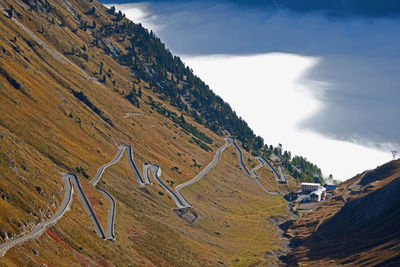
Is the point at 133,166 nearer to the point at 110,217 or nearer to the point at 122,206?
the point at 122,206

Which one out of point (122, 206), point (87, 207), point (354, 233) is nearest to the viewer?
point (87, 207)

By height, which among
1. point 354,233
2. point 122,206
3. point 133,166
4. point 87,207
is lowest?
point 87,207

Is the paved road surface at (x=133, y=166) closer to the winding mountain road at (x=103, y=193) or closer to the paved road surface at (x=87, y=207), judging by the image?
the winding mountain road at (x=103, y=193)

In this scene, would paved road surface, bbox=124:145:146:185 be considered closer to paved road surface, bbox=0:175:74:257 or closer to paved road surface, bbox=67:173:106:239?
paved road surface, bbox=67:173:106:239

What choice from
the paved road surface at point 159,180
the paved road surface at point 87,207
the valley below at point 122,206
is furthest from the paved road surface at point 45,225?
the paved road surface at point 159,180

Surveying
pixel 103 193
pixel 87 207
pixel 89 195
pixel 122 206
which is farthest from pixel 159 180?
pixel 87 207

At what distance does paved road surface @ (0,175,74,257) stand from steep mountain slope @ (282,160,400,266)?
58207 millimetres

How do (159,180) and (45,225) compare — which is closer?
(45,225)

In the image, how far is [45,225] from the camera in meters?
84.7

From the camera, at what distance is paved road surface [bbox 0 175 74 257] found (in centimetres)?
7176

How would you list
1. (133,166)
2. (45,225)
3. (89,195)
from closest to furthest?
(45,225), (89,195), (133,166)

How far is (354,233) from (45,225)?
3226 inches

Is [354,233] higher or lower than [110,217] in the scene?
higher

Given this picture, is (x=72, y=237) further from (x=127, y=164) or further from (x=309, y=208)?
(x=309, y=208)
